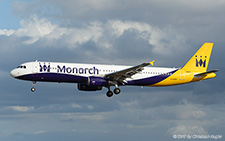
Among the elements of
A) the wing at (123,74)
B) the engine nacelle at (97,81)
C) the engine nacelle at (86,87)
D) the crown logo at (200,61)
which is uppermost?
the crown logo at (200,61)

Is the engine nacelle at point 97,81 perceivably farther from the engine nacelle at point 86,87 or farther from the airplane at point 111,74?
the engine nacelle at point 86,87

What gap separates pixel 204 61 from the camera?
7562 centimetres

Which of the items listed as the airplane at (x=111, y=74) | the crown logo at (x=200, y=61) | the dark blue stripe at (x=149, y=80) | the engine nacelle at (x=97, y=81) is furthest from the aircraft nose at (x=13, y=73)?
the crown logo at (x=200, y=61)

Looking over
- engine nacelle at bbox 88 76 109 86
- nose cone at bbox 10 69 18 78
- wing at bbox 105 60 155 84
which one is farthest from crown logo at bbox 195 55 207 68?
nose cone at bbox 10 69 18 78

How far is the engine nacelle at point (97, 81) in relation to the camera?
64438mm

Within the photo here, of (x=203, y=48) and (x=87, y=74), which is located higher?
(x=203, y=48)

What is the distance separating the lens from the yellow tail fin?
74338 millimetres

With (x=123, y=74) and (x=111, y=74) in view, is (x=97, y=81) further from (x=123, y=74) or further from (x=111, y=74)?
(x=123, y=74)

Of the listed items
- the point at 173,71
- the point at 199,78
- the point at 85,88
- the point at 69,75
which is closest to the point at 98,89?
the point at 85,88

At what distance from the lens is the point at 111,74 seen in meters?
65.1

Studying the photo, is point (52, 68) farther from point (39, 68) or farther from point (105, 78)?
point (105, 78)

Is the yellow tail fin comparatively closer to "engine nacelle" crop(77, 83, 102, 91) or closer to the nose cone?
"engine nacelle" crop(77, 83, 102, 91)

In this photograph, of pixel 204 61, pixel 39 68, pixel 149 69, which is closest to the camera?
pixel 39 68

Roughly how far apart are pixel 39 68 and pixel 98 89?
12.8 meters
